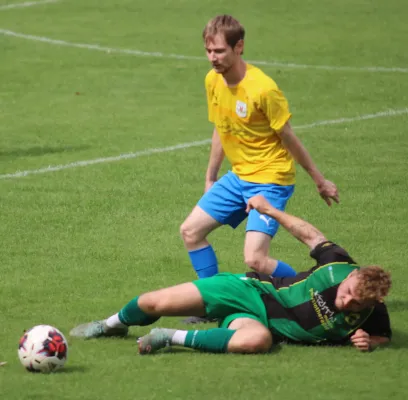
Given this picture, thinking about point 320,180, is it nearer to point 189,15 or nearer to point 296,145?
point 296,145

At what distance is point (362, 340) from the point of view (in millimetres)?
8164

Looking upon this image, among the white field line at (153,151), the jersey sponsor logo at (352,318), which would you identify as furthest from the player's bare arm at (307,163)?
the white field line at (153,151)

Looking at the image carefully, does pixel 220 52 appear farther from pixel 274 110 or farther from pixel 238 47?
pixel 274 110

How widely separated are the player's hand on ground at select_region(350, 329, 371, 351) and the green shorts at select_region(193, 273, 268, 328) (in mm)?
613

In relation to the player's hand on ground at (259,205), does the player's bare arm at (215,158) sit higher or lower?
higher

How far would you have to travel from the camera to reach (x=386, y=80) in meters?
20.2

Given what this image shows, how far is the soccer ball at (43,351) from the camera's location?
766 centimetres

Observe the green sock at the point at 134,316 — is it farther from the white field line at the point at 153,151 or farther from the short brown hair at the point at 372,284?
the white field line at the point at 153,151

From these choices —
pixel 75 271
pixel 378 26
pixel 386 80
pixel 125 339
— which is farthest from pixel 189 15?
pixel 125 339

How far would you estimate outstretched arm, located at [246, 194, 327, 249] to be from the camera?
8.59 meters

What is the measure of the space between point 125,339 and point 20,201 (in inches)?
190

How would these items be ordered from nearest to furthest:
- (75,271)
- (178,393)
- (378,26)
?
1. (178,393)
2. (75,271)
3. (378,26)

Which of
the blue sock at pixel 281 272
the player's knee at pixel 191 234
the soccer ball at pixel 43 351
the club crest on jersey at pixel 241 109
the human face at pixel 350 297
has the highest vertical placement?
the club crest on jersey at pixel 241 109

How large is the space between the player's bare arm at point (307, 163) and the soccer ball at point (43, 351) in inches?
89.9
